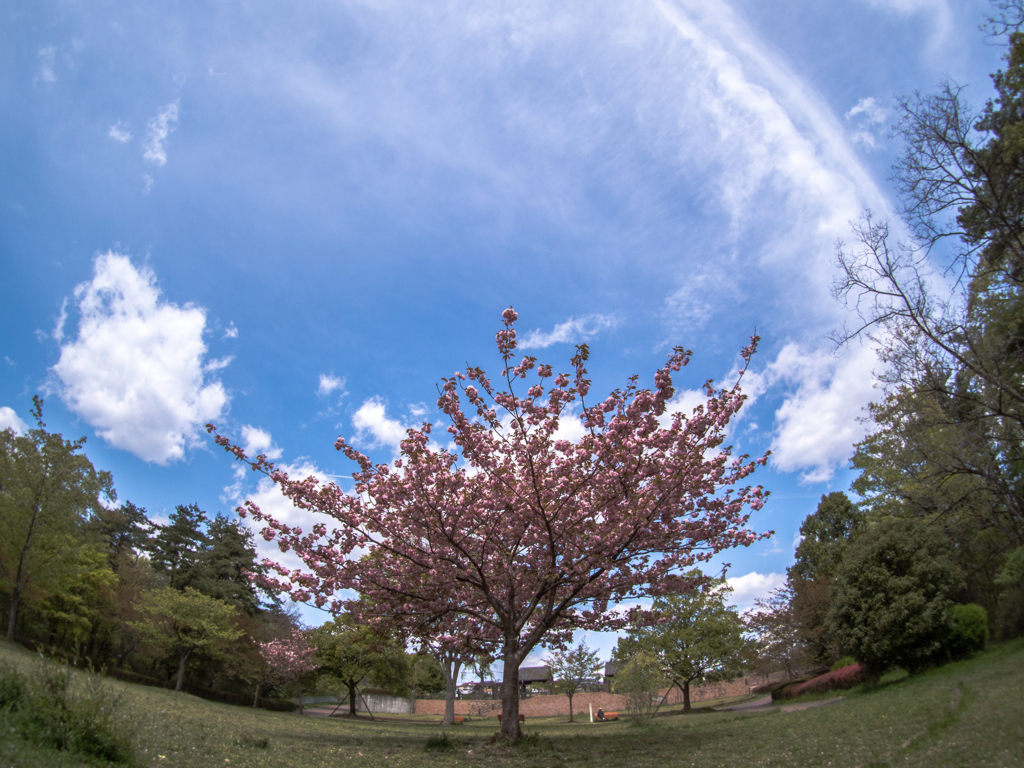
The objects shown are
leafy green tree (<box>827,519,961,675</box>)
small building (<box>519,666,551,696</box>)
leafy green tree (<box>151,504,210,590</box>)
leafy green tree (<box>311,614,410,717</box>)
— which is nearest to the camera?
leafy green tree (<box>827,519,961,675</box>)

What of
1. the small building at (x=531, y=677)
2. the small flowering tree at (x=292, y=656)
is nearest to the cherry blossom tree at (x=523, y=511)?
the small flowering tree at (x=292, y=656)

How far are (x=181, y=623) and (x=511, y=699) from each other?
29.1 metres

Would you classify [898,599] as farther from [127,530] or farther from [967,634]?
[127,530]

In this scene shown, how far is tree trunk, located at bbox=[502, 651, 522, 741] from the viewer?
1105 cm

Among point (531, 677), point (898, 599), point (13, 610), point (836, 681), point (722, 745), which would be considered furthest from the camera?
point (531, 677)

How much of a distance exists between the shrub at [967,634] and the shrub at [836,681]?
333cm

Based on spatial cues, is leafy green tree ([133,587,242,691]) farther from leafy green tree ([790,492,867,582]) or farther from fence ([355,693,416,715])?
leafy green tree ([790,492,867,582])

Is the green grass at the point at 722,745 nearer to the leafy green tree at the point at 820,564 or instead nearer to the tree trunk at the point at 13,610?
the leafy green tree at the point at 820,564

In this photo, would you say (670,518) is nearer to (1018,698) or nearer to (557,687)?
(1018,698)

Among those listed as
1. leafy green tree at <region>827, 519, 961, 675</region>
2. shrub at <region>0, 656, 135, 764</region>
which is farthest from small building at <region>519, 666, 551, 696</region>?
shrub at <region>0, 656, 135, 764</region>

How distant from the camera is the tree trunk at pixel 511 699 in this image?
11047mm

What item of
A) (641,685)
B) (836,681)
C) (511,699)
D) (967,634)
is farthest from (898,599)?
(511,699)

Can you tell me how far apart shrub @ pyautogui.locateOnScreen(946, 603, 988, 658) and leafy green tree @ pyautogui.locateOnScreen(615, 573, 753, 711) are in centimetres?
1248

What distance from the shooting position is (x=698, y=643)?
30750 millimetres
